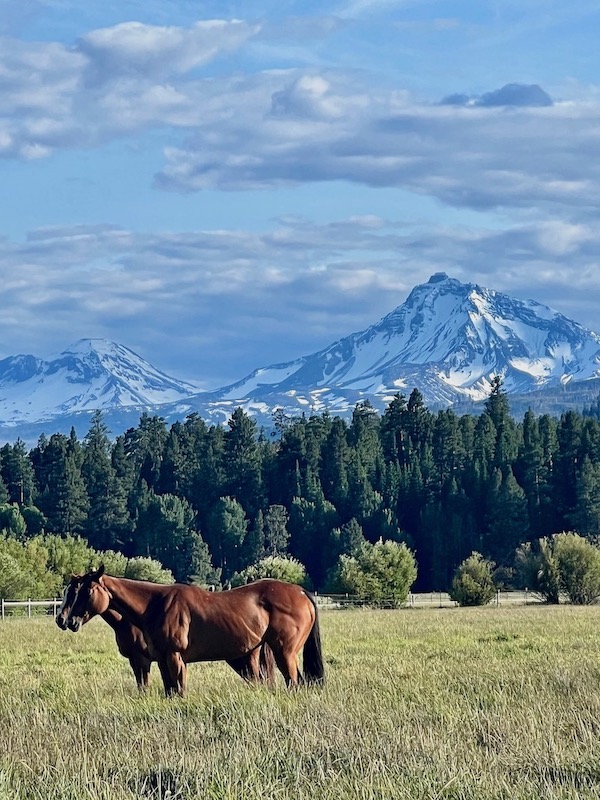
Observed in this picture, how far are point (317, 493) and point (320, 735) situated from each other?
110 m

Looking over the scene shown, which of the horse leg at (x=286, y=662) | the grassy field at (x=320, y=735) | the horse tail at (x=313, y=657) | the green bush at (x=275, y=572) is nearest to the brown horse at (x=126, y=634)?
the grassy field at (x=320, y=735)

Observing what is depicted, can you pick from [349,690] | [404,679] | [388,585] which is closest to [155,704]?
[349,690]

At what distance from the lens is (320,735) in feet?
41.3

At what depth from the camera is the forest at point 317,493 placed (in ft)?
369

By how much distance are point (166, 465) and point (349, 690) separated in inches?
4655

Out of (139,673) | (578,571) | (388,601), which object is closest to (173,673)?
(139,673)

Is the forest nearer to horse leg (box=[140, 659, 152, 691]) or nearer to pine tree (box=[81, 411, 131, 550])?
pine tree (box=[81, 411, 131, 550])

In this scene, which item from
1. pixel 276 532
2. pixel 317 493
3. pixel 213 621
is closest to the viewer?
pixel 213 621

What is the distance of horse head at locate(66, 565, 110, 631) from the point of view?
1697 cm

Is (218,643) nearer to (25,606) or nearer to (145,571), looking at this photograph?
(25,606)

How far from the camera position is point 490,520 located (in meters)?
114

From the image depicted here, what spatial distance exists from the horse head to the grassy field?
3.16ft

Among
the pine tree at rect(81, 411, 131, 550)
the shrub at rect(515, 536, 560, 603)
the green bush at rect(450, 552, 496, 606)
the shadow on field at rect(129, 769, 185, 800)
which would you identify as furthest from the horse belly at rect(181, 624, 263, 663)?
the pine tree at rect(81, 411, 131, 550)

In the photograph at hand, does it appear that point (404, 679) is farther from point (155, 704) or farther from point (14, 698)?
point (14, 698)
